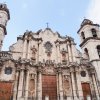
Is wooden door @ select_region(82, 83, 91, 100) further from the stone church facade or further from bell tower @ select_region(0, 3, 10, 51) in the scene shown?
bell tower @ select_region(0, 3, 10, 51)

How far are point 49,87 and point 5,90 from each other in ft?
14.9

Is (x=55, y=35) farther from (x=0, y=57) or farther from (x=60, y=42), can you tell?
(x=0, y=57)

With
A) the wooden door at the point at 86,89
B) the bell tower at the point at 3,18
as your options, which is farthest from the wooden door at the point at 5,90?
the wooden door at the point at 86,89

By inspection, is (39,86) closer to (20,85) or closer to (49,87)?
(49,87)

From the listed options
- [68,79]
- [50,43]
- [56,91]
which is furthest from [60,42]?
[56,91]

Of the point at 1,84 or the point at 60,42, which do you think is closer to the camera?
the point at 1,84

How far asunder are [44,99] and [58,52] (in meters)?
6.29

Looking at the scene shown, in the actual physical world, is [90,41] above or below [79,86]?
above

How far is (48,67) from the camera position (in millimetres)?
20062

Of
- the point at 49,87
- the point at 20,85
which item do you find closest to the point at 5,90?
the point at 20,85

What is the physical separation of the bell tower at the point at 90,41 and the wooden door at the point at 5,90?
987 centimetres

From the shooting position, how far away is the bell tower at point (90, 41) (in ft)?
70.8

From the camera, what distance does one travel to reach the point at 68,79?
1967 centimetres

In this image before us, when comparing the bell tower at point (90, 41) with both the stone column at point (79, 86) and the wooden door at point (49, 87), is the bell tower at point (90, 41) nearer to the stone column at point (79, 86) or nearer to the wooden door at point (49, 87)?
the stone column at point (79, 86)
